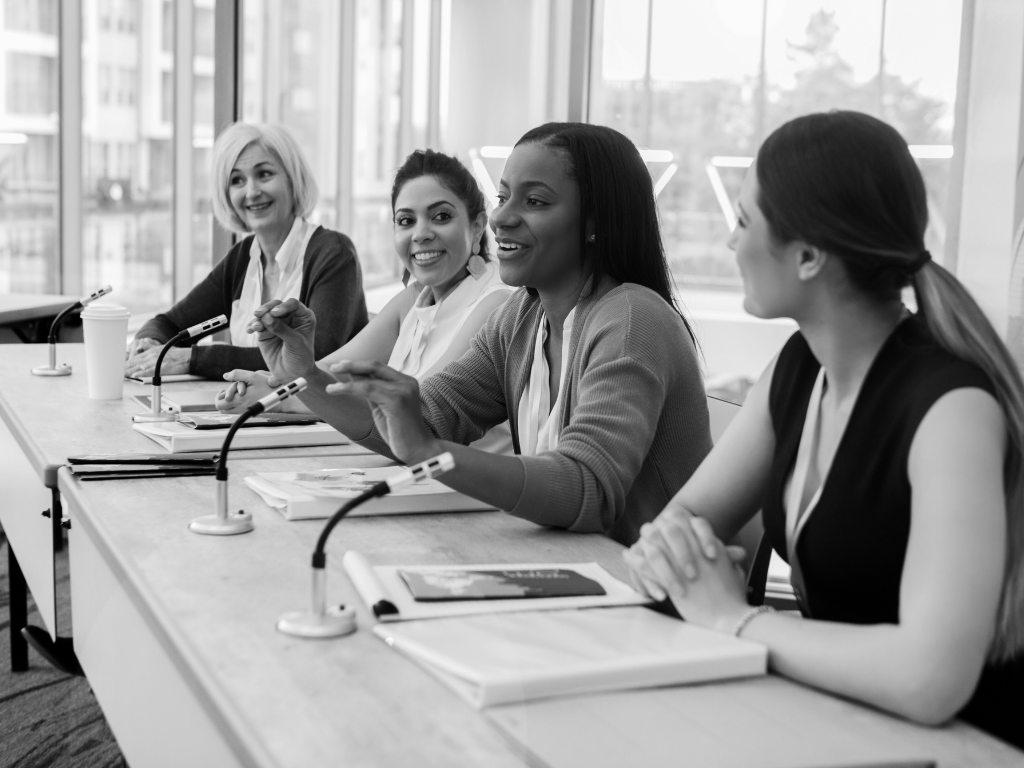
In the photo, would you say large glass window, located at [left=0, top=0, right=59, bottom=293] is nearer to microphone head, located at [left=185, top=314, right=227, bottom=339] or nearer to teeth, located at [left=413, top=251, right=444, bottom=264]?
teeth, located at [left=413, top=251, right=444, bottom=264]

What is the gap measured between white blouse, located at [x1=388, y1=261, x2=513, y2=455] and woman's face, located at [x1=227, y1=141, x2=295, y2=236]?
799 millimetres

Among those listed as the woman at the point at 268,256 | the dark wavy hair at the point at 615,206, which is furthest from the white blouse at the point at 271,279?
the dark wavy hair at the point at 615,206

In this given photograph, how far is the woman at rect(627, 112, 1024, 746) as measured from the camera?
0.98 metres

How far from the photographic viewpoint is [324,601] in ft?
3.61

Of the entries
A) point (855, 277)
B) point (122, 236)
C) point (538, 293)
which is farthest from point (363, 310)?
point (122, 236)

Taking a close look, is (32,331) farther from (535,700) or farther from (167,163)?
(535,700)

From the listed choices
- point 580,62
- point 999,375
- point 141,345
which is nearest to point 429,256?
point 141,345

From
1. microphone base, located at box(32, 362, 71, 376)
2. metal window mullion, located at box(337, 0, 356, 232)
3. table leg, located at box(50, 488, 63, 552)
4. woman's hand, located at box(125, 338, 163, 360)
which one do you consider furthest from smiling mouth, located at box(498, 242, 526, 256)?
metal window mullion, located at box(337, 0, 356, 232)

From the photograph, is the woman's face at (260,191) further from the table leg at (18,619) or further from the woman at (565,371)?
the woman at (565,371)

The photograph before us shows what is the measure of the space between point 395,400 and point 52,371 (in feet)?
5.40

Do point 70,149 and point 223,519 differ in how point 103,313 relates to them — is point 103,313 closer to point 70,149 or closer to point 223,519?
point 223,519

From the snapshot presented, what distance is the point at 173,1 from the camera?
219 inches

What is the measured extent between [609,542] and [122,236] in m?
4.65

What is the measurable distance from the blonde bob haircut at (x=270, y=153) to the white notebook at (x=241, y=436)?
130 centimetres
